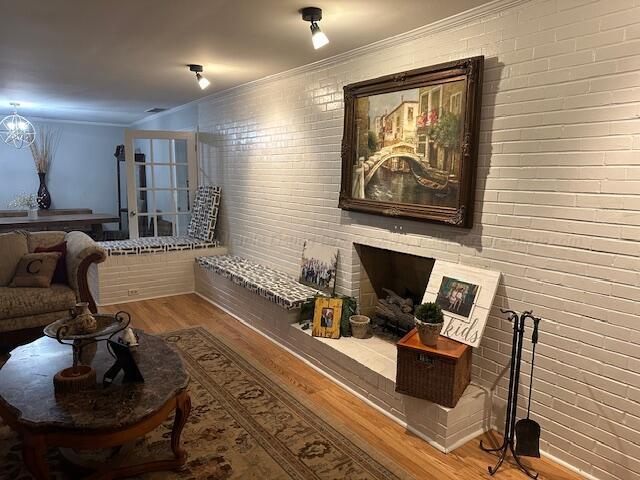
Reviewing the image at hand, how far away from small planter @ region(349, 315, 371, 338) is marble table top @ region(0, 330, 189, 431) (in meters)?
1.31

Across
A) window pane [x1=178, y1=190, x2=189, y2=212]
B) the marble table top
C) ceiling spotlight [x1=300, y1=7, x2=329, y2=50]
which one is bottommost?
the marble table top

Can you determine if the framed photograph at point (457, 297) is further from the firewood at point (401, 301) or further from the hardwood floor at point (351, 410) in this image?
the hardwood floor at point (351, 410)

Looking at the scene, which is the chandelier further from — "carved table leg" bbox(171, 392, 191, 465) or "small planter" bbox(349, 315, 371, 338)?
"carved table leg" bbox(171, 392, 191, 465)

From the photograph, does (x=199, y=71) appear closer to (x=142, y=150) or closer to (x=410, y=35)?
(x=410, y=35)

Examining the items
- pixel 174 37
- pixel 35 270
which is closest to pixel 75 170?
pixel 35 270

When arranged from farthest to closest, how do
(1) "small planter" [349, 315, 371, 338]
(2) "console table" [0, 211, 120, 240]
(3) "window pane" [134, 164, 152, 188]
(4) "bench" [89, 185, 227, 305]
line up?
(3) "window pane" [134, 164, 152, 188]
(2) "console table" [0, 211, 120, 240]
(4) "bench" [89, 185, 227, 305]
(1) "small planter" [349, 315, 371, 338]

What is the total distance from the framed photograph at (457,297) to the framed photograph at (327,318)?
0.83 metres

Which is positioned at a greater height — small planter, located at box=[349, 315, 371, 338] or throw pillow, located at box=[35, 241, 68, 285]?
throw pillow, located at box=[35, 241, 68, 285]

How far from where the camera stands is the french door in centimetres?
543

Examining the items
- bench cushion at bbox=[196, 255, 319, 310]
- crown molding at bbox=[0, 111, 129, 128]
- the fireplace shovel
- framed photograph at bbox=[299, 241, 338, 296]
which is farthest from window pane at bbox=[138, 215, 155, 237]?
the fireplace shovel

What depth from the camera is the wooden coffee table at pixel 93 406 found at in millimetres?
1720

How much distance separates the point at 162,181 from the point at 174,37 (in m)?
4.12

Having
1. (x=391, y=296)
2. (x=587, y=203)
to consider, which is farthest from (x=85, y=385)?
(x=587, y=203)

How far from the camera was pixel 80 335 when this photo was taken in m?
2.26
